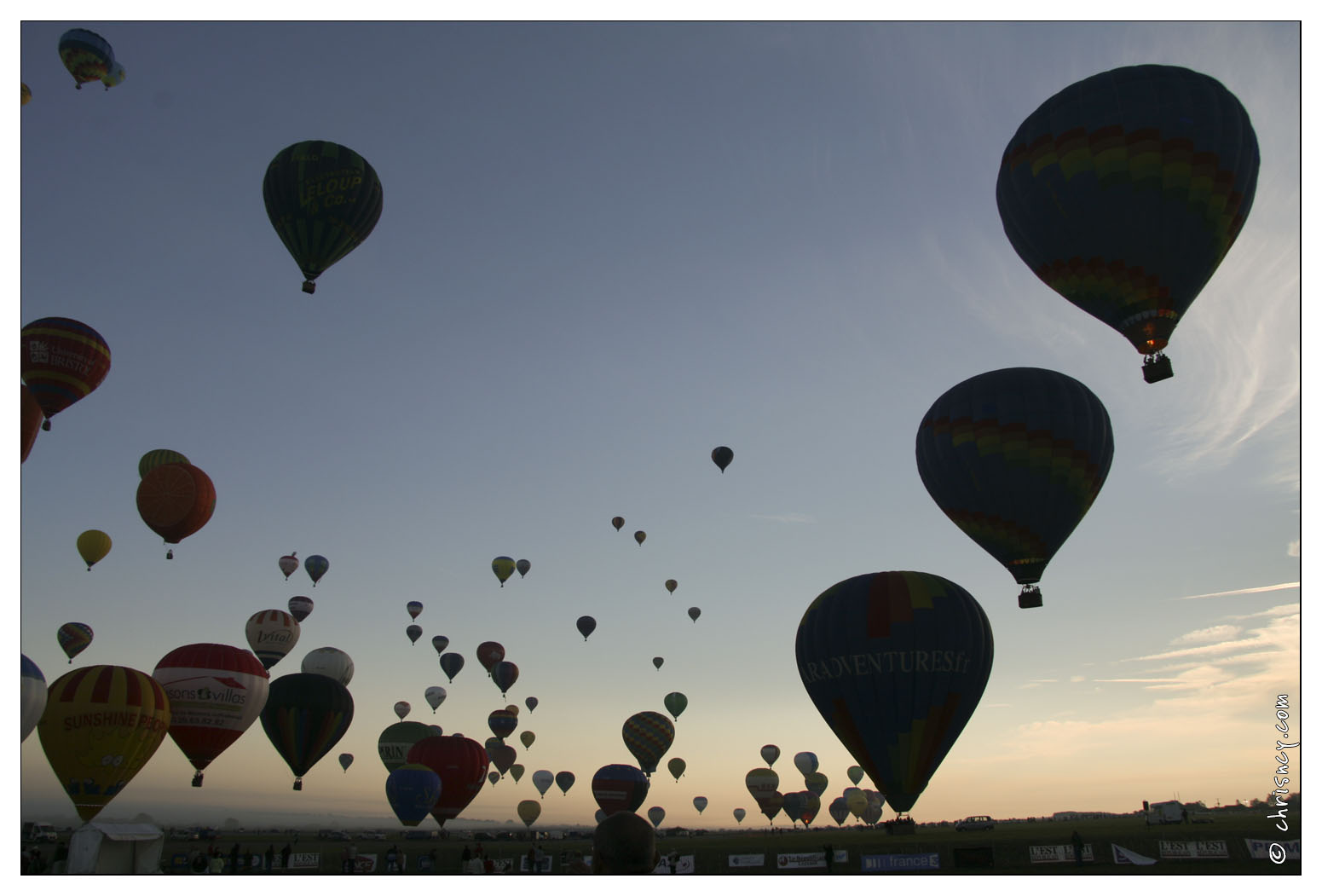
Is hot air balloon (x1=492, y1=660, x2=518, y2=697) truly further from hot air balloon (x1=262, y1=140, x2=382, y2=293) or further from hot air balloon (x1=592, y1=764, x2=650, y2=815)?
hot air balloon (x1=262, y1=140, x2=382, y2=293)

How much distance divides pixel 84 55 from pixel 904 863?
3798cm

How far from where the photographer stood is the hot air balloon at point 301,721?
111 feet

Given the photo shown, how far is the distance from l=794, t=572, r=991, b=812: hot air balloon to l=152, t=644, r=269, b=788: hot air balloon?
709 inches

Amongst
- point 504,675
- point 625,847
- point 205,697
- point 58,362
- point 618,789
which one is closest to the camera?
point 625,847

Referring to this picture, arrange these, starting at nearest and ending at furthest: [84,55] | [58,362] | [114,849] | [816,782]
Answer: [114,849] < [58,362] < [84,55] < [816,782]

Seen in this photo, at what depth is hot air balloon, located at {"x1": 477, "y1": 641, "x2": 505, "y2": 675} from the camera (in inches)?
2200

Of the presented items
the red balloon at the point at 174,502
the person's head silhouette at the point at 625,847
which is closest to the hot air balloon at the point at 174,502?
the red balloon at the point at 174,502

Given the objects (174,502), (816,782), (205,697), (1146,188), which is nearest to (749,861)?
(205,697)

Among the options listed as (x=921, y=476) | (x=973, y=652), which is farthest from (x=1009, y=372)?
(x=973, y=652)

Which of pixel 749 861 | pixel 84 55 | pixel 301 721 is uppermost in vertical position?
pixel 84 55

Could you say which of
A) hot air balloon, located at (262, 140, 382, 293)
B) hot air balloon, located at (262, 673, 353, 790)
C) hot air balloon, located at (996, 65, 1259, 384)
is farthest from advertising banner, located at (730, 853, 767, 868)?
hot air balloon, located at (262, 140, 382, 293)

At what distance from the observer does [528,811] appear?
5975cm

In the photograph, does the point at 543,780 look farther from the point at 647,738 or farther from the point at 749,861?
the point at 749,861

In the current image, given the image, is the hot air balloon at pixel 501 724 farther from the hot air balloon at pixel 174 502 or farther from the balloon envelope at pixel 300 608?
the hot air balloon at pixel 174 502
